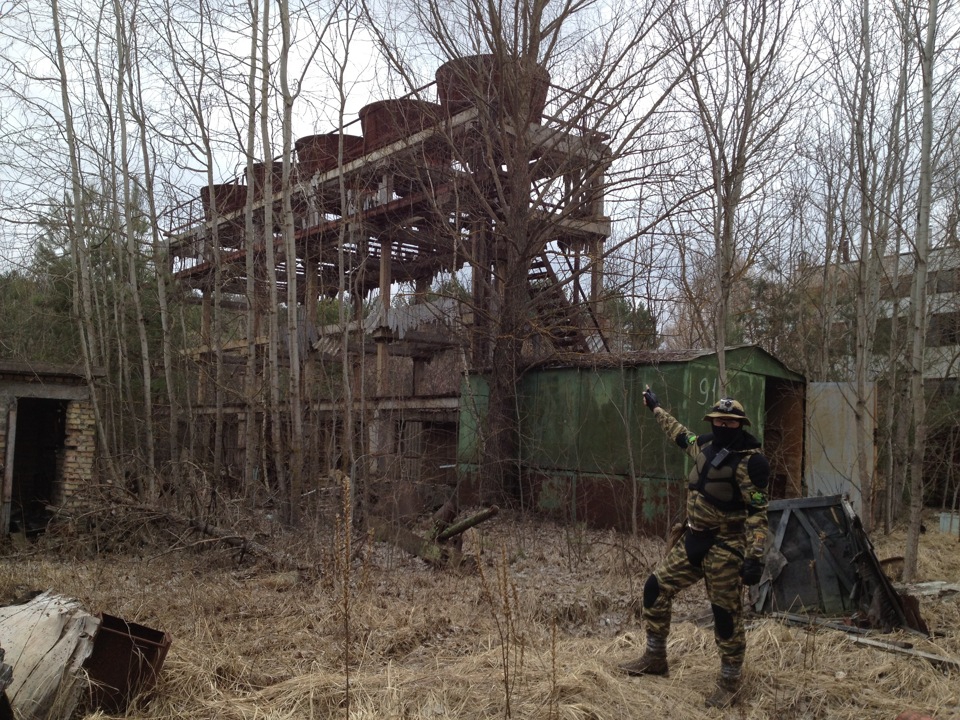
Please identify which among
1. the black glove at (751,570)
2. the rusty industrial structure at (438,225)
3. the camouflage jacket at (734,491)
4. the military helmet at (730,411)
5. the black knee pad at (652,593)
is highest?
the rusty industrial structure at (438,225)

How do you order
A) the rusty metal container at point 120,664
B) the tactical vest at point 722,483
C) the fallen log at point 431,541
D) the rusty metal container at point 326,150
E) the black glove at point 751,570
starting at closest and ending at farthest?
the rusty metal container at point 120,664
the black glove at point 751,570
the tactical vest at point 722,483
the fallen log at point 431,541
the rusty metal container at point 326,150

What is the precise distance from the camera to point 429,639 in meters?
6.63

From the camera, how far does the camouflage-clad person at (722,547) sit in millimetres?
5148

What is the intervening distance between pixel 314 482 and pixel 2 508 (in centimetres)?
435

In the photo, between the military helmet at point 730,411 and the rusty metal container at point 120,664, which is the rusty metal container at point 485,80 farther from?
the rusty metal container at point 120,664

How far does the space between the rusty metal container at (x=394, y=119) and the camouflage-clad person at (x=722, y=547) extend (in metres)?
10.5

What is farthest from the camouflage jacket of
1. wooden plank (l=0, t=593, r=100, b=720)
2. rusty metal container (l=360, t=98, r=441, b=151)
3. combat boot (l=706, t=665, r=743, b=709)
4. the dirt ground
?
rusty metal container (l=360, t=98, r=441, b=151)

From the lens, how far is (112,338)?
18.8 metres

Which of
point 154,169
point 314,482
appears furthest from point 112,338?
point 314,482

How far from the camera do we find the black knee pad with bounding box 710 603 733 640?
514 centimetres

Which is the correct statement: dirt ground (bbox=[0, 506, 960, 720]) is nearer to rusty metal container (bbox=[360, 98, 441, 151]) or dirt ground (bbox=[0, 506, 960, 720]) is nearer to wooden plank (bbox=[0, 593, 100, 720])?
wooden plank (bbox=[0, 593, 100, 720])

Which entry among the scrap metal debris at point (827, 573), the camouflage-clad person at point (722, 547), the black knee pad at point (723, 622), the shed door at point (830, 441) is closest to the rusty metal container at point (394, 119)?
the shed door at point (830, 441)

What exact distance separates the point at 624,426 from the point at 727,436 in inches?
307

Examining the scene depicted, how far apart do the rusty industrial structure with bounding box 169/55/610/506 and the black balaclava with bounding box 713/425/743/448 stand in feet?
20.6
